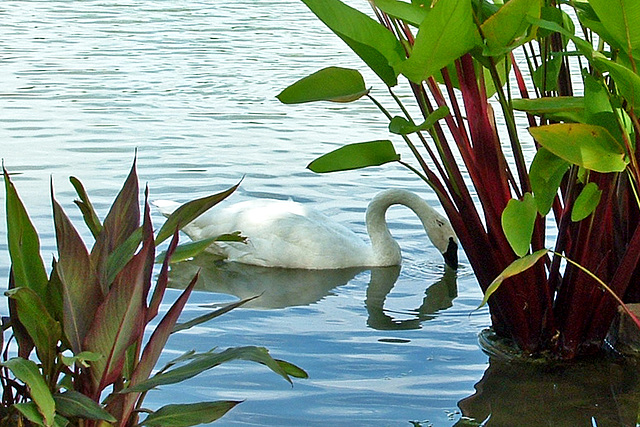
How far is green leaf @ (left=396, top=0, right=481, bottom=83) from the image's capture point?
3.35 m

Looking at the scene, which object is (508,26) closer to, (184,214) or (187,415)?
(184,214)

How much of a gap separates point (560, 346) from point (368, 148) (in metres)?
1.14

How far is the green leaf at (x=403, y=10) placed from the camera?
348 cm

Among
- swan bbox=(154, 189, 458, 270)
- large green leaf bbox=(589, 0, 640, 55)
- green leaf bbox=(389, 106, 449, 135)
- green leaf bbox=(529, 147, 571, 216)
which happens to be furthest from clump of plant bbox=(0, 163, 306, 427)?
swan bbox=(154, 189, 458, 270)

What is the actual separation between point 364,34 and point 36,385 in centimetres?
171

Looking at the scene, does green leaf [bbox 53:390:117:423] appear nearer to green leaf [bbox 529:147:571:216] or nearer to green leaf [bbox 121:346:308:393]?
green leaf [bbox 121:346:308:393]

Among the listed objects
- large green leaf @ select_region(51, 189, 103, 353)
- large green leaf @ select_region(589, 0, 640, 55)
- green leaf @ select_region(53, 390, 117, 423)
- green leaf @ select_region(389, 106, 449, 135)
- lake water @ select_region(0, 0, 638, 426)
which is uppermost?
large green leaf @ select_region(589, 0, 640, 55)

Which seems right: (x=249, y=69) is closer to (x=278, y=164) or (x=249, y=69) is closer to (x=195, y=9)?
(x=278, y=164)

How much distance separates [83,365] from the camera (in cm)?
265

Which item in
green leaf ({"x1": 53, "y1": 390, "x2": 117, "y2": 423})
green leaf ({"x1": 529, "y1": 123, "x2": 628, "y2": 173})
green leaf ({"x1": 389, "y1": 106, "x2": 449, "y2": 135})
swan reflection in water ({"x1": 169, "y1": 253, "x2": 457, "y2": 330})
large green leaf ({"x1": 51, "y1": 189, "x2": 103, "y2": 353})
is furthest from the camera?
swan reflection in water ({"x1": 169, "y1": 253, "x2": 457, "y2": 330})

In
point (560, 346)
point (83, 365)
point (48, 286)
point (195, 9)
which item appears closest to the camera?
point (83, 365)

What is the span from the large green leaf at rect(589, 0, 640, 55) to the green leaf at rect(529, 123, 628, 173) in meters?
0.30

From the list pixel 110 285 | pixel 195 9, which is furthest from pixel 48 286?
pixel 195 9

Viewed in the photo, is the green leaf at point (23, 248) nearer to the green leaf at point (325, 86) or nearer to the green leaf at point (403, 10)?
the green leaf at point (325, 86)
